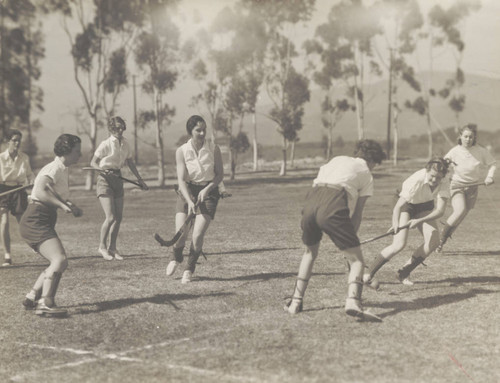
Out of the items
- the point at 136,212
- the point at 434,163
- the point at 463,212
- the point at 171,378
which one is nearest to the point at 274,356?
the point at 171,378

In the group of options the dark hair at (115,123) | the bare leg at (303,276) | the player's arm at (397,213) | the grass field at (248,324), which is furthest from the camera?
the dark hair at (115,123)

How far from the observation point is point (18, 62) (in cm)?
3831

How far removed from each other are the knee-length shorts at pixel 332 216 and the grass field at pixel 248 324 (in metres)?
0.77

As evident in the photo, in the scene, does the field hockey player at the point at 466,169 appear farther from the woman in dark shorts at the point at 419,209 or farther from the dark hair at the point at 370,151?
the dark hair at the point at 370,151

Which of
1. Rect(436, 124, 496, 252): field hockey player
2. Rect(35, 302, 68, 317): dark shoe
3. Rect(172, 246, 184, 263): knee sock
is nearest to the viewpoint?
Rect(35, 302, 68, 317): dark shoe

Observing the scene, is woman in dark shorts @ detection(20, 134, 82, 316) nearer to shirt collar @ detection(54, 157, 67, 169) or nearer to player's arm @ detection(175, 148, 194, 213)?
shirt collar @ detection(54, 157, 67, 169)

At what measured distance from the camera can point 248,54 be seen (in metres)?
41.7

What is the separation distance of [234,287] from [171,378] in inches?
104

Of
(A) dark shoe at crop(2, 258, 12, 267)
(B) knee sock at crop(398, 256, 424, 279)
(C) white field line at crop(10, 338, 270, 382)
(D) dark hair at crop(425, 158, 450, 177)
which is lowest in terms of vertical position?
(A) dark shoe at crop(2, 258, 12, 267)

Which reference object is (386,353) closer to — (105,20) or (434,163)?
(434,163)

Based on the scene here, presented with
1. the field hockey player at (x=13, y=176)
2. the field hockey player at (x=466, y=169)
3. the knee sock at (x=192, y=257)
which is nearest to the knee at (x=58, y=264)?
the knee sock at (x=192, y=257)

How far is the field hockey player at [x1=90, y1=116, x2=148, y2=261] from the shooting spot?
8.31 metres

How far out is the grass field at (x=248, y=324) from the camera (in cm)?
415

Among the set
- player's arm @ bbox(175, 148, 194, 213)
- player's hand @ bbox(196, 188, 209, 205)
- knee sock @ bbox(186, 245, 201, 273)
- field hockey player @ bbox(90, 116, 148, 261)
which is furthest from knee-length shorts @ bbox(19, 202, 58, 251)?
field hockey player @ bbox(90, 116, 148, 261)
